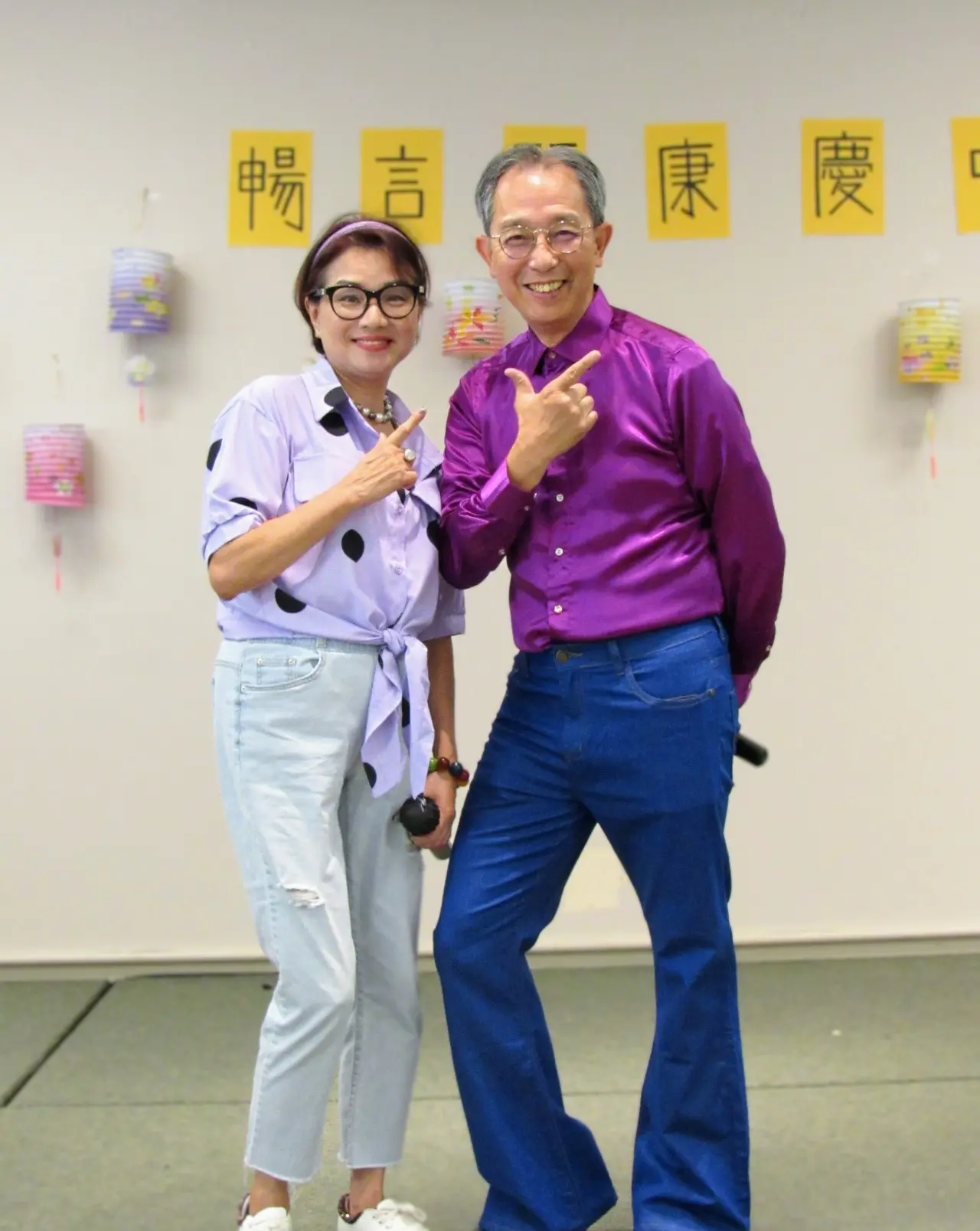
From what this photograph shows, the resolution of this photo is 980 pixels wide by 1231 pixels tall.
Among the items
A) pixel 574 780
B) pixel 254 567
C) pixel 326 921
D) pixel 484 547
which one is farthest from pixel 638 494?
pixel 326 921

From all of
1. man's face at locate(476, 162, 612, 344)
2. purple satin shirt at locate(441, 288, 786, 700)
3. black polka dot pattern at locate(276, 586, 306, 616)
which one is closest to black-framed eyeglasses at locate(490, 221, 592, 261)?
man's face at locate(476, 162, 612, 344)

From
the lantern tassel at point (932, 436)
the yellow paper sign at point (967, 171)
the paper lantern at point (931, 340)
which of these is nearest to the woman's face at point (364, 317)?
the paper lantern at point (931, 340)

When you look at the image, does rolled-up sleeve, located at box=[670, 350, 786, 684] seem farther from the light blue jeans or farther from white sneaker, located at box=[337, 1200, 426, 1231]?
white sneaker, located at box=[337, 1200, 426, 1231]

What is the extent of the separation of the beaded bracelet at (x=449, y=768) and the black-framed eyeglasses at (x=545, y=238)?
2.33 feet

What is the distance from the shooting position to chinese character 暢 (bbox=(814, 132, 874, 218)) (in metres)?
3.07

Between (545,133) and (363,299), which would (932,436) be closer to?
(545,133)

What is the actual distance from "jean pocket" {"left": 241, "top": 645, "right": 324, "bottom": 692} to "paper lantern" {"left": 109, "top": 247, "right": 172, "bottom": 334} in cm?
152

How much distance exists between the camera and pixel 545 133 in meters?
3.04

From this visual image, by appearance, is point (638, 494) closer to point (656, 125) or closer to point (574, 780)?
point (574, 780)

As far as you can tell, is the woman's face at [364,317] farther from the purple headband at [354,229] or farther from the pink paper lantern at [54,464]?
the pink paper lantern at [54,464]

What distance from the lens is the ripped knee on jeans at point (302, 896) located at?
1.67m

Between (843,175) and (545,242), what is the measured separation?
1.64 meters

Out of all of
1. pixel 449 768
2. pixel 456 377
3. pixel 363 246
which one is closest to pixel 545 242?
pixel 363 246

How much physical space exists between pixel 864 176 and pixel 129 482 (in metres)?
1.90
